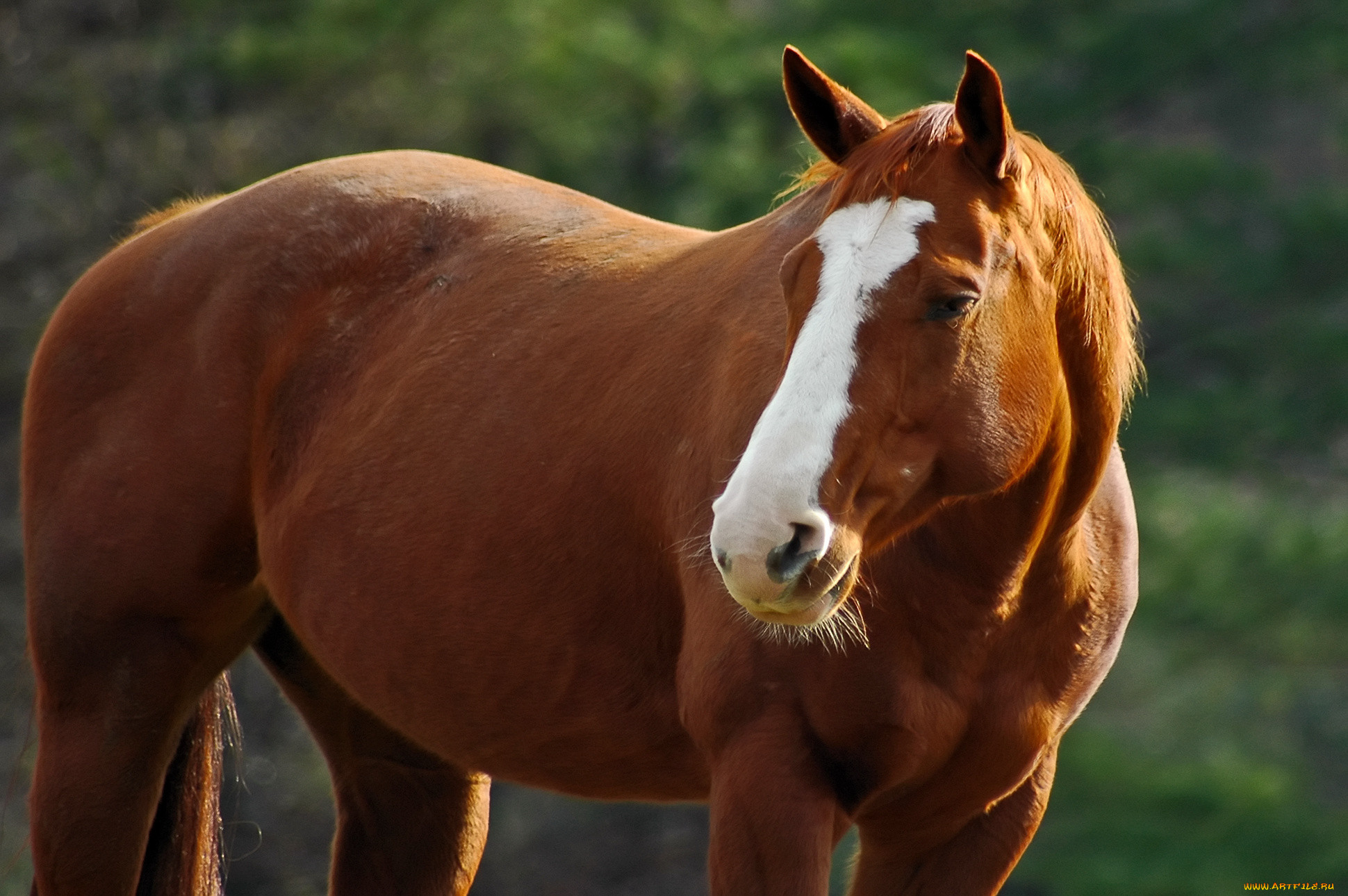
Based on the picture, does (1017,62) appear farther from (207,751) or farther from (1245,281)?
(207,751)

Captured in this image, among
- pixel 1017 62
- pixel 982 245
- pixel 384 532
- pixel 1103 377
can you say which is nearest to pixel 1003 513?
pixel 1103 377

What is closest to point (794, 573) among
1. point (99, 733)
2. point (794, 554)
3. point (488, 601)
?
point (794, 554)

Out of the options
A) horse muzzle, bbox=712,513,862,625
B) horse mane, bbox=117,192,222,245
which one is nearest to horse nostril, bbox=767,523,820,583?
horse muzzle, bbox=712,513,862,625

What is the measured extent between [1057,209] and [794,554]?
2.45ft

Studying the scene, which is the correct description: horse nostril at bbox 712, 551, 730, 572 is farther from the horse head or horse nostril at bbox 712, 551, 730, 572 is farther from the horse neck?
the horse neck

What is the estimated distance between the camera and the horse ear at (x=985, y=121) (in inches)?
85.7

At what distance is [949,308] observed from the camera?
216 centimetres

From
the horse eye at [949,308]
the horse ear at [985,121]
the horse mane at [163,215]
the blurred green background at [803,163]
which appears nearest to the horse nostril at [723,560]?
the horse eye at [949,308]

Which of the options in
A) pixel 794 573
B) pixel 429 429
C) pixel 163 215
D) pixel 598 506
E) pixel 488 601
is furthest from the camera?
pixel 163 215

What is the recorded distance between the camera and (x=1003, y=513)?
95.9 inches

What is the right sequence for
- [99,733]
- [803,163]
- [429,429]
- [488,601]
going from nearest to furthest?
[488,601] < [429,429] < [99,733] < [803,163]

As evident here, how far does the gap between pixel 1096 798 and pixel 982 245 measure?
23.2ft

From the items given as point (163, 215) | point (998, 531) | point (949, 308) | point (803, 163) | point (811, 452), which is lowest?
point (803, 163)

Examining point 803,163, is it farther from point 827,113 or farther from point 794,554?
point 794,554
